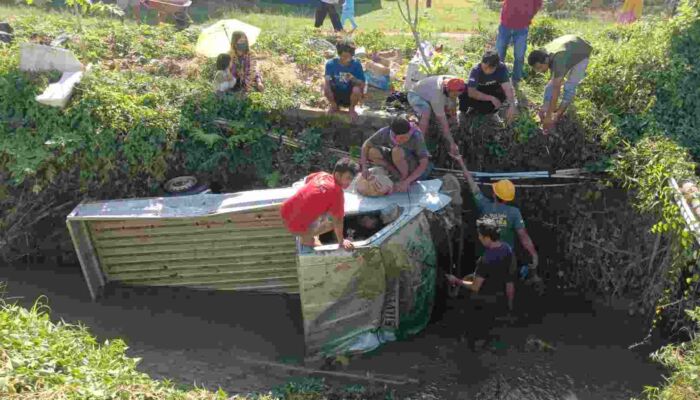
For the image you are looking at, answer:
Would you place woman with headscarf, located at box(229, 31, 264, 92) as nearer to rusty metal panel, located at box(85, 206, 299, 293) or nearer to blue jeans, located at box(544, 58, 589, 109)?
rusty metal panel, located at box(85, 206, 299, 293)

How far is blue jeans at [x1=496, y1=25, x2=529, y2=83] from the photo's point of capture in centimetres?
868

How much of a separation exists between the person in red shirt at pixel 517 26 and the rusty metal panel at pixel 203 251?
4.42m

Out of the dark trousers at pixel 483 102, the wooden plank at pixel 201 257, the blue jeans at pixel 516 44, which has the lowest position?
the wooden plank at pixel 201 257

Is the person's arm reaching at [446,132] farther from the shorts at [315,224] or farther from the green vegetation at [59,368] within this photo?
the green vegetation at [59,368]

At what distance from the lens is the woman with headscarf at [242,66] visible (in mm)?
8383

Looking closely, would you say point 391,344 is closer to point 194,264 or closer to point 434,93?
point 194,264

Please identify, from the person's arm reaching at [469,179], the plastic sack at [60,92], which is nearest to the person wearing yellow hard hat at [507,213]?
the person's arm reaching at [469,179]

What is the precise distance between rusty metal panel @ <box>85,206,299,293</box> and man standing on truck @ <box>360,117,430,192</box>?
53.1 inches

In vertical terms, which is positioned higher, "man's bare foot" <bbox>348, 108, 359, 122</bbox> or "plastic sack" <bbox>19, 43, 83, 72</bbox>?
"plastic sack" <bbox>19, 43, 83, 72</bbox>

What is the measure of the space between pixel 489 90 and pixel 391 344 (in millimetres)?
3475

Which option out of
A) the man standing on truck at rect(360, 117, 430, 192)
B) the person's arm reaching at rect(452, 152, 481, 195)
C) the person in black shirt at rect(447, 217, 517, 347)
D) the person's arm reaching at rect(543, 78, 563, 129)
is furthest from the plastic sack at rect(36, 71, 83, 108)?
the person's arm reaching at rect(543, 78, 563, 129)

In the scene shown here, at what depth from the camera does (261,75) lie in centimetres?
906

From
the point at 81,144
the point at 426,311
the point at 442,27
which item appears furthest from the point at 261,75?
the point at 442,27

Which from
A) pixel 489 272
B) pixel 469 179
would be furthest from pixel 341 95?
pixel 489 272
